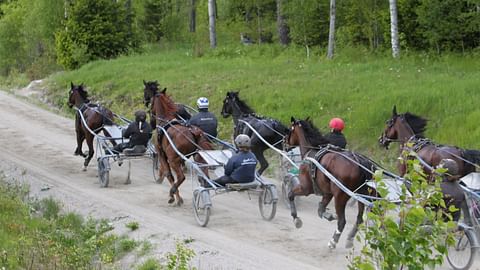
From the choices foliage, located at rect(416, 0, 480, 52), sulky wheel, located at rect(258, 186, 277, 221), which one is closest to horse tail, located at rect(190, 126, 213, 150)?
sulky wheel, located at rect(258, 186, 277, 221)

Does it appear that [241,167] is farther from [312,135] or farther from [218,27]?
[218,27]

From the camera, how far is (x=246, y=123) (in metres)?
13.9

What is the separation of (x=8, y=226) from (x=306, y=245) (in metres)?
4.52

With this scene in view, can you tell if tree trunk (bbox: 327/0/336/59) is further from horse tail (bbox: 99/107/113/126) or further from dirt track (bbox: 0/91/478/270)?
horse tail (bbox: 99/107/113/126)

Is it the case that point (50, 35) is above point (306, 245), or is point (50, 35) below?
above

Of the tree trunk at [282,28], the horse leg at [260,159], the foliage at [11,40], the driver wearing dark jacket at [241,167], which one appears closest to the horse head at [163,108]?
the horse leg at [260,159]

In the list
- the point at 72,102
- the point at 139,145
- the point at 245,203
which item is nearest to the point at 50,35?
the point at 72,102

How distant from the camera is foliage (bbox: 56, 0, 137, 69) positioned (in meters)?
32.9

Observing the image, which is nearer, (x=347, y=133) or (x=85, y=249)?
(x=85, y=249)

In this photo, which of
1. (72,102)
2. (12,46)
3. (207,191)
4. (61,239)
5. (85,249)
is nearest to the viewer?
(85,249)

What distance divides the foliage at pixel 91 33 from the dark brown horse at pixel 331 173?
24061mm

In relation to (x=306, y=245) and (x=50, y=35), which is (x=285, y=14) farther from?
(x=306, y=245)

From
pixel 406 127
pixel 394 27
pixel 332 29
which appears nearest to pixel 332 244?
pixel 406 127

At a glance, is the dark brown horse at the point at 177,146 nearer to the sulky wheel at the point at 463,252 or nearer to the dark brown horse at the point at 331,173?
the dark brown horse at the point at 331,173
